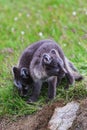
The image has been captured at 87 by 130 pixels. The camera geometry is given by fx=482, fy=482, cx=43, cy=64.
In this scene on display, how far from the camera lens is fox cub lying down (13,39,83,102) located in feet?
23.4

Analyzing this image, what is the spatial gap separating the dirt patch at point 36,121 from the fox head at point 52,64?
1.59 ft

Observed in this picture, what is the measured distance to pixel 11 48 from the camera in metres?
12.2

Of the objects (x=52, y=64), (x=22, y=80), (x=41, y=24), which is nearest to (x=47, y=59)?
(x=52, y=64)

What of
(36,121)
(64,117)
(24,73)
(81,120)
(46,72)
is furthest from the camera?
(24,73)

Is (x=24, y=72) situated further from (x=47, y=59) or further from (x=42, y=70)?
(x=47, y=59)

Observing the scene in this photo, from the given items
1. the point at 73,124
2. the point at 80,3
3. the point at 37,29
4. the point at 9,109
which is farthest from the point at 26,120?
the point at 80,3

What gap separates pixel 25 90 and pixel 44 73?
64cm

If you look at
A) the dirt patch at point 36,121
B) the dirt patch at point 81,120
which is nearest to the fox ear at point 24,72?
the dirt patch at point 36,121

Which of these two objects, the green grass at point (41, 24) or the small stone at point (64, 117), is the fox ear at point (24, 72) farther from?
the green grass at point (41, 24)

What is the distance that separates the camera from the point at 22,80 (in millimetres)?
7906

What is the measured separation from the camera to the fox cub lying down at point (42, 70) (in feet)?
23.4

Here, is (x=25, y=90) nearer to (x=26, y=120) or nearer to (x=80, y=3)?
(x=26, y=120)

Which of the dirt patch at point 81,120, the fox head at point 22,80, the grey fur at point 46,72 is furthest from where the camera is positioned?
the fox head at point 22,80

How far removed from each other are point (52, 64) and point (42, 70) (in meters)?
0.28
